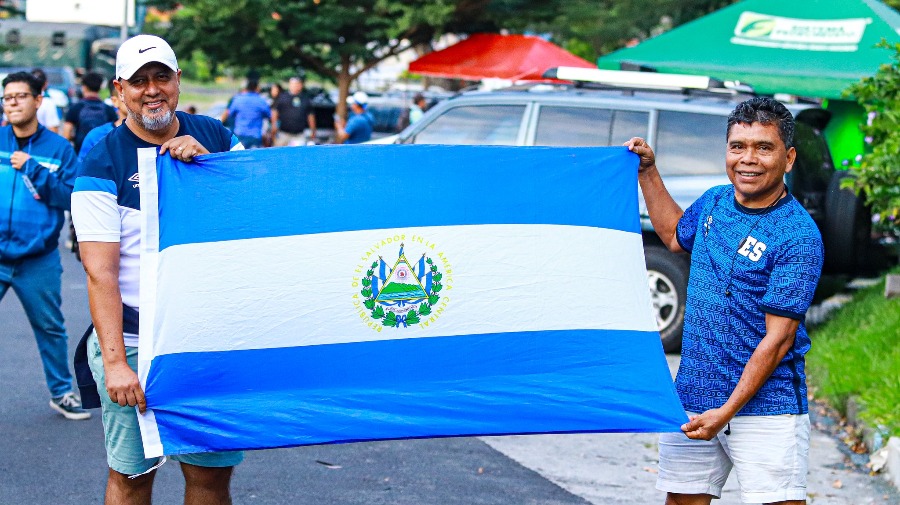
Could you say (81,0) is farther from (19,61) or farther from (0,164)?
(19,61)

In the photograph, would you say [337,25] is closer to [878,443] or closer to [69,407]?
[69,407]

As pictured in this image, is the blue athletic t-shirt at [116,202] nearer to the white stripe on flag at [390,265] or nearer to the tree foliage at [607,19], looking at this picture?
the white stripe on flag at [390,265]

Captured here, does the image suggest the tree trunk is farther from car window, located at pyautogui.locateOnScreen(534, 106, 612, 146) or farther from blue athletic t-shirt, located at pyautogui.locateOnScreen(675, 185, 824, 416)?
blue athletic t-shirt, located at pyautogui.locateOnScreen(675, 185, 824, 416)

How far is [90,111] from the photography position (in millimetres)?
12797

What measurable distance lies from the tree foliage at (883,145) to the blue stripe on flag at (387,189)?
4.26 meters

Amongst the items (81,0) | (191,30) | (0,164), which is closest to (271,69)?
(191,30)

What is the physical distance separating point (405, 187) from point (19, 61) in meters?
39.6

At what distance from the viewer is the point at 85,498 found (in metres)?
5.63

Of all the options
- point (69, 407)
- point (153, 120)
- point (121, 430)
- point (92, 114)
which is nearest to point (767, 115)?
point (153, 120)

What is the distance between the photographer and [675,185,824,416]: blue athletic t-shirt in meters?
3.85

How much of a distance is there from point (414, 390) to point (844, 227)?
6056mm

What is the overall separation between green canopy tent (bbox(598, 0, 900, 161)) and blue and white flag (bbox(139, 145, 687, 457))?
871cm

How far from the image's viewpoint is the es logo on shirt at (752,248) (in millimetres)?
3889

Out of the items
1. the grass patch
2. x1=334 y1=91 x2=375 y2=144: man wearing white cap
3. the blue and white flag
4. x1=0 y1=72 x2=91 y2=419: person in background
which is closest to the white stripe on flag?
the blue and white flag
